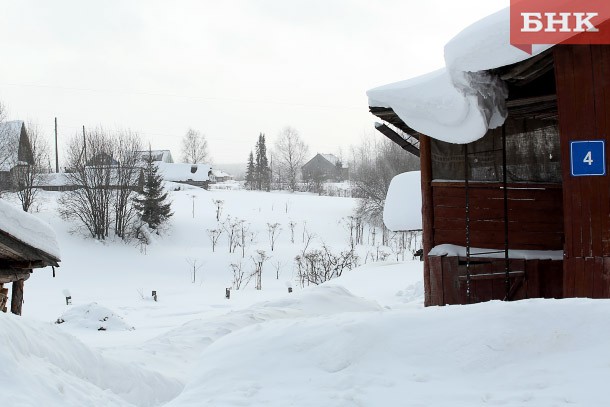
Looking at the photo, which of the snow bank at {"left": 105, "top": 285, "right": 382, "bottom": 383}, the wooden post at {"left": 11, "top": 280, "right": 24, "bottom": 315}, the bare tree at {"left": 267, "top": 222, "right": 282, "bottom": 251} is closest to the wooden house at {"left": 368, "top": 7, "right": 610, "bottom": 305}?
the snow bank at {"left": 105, "top": 285, "right": 382, "bottom": 383}

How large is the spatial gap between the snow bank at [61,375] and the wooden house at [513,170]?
177 inches

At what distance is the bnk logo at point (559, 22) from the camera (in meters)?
5.95

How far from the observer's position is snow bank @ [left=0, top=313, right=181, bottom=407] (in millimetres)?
4266

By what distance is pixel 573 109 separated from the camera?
6.14 meters

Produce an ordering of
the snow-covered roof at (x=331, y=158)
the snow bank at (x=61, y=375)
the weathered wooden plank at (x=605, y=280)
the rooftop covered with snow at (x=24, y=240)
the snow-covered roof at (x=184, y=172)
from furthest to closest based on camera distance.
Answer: the snow-covered roof at (x=331, y=158)
the snow-covered roof at (x=184, y=172)
the rooftop covered with snow at (x=24, y=240)
the weathered wooden plank at (x=605, y=280)
the snow bank at (x=61, y=375)

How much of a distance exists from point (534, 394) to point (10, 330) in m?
4.03

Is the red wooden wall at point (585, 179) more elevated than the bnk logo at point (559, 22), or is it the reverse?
the bnk logo at point (559, 22)

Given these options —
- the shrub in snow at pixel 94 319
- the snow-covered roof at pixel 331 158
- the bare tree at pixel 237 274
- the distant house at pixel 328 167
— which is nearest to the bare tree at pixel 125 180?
the bare tree at pixel 237 274

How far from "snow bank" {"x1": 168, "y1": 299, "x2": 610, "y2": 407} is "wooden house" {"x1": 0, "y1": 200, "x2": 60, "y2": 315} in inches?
191

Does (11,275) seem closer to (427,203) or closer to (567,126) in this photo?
(427,203)

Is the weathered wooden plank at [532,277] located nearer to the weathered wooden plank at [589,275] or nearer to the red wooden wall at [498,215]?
the red wooden wall at [498,215]

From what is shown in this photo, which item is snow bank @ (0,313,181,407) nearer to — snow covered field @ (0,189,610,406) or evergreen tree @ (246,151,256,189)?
snow covered field @ (0,189,610,406)

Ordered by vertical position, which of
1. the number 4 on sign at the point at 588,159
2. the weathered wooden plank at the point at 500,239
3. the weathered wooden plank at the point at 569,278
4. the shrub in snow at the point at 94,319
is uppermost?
the number 4 on sign at the point at 588,159

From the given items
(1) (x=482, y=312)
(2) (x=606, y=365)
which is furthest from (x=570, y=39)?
(2) (x=606, y=365)
